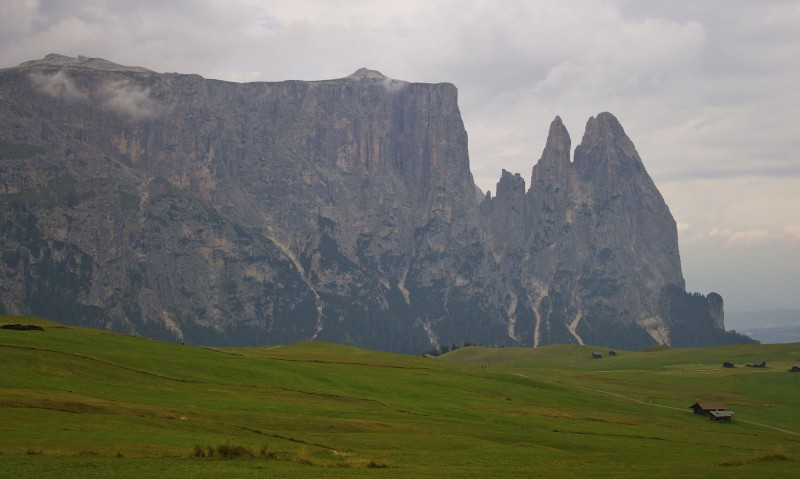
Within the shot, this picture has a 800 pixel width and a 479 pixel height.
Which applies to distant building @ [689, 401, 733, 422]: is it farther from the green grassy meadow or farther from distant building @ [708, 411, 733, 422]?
the green grassy meadow

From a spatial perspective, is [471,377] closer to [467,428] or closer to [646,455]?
[467,428]

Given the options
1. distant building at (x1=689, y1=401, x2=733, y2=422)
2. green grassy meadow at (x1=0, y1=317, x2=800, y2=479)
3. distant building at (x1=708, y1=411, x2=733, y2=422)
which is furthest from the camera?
distant building at (x1=689, y1=401, x2=733, y2=422)

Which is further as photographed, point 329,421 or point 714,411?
point 714,411

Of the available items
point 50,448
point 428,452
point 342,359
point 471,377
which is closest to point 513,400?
point 471,377

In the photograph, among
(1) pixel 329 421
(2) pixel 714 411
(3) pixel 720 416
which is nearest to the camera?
(1) pixel 329 421

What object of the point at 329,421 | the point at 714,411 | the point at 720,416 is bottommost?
the point at 720,416

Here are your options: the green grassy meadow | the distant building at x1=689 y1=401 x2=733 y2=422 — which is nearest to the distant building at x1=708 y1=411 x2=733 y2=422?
the distant building at x1=689 y1=401 x2=733 y2=422

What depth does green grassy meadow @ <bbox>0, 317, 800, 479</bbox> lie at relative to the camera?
60219 mm

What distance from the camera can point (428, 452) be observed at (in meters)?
73.1

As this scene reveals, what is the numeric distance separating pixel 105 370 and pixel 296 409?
2464 cm

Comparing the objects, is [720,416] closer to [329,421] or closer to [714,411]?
[714,411]

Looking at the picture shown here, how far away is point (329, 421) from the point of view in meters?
87.4

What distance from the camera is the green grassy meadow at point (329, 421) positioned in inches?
2371

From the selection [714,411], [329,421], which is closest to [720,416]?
[714,411]
